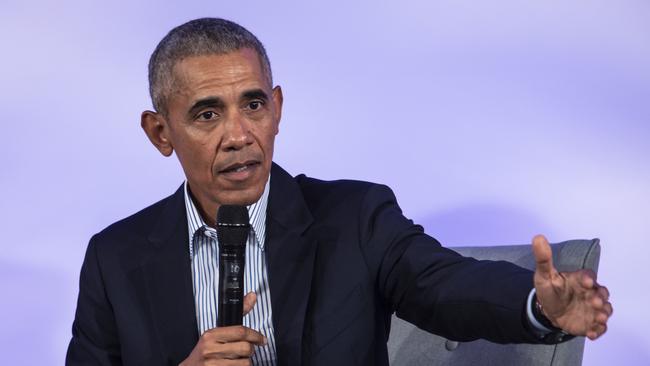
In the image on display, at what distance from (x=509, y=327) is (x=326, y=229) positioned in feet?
1.82

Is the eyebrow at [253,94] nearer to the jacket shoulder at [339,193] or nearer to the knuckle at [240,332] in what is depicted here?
the jacket shoulder at [339,193]

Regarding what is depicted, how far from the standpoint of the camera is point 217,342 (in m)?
1.62

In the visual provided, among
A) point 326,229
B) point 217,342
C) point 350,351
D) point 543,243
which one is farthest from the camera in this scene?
point 326,229

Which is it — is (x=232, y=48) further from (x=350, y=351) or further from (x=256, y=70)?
(x=350, y=351)

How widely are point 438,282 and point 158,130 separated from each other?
2.47ft

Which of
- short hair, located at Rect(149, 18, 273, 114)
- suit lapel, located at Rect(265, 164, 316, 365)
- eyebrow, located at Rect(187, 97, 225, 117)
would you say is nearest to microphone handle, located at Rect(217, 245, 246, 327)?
suit lapel, located at Rect(265, 164, 316, 365)

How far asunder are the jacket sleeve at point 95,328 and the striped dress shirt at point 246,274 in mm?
219

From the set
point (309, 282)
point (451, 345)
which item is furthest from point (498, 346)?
point (309, 282)

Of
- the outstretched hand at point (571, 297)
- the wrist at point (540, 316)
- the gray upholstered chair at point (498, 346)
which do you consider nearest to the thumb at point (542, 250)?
the outstretched hand at point (571, 297)

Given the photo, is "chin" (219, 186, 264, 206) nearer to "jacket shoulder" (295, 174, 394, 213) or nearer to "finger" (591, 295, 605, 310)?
"jacket shoulder" (295, 174, 394, 213)

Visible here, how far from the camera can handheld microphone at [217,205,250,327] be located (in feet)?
5.20

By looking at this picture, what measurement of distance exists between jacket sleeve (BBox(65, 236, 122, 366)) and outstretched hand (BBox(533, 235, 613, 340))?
1048 millimetres

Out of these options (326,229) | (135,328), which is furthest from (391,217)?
(135,328)

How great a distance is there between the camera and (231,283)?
158 centimetres
